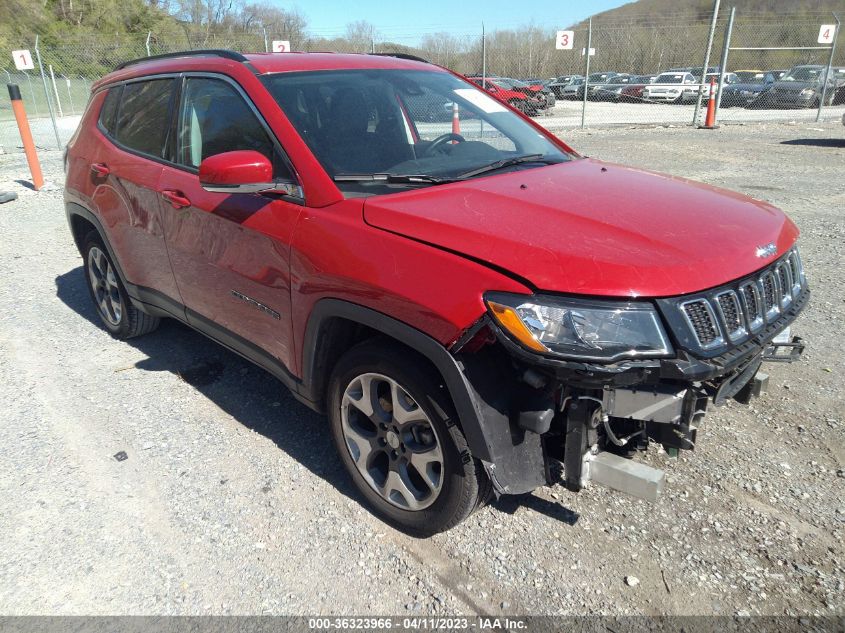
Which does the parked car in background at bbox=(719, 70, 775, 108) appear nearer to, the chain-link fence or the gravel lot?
the chain-link fence

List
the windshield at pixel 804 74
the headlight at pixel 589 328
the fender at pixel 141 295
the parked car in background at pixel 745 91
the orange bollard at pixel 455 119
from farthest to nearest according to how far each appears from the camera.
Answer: the parked car in background at pixel 745 91 → the windshield at pixel 804 74 → the fender at pixel 141 295 → the orange bollard at pixel 455 119 → the headlight at pixel 589 328

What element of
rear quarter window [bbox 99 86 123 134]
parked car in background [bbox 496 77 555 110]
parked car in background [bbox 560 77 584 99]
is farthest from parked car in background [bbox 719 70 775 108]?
rear quarter window [bbox 99 86 123 134]

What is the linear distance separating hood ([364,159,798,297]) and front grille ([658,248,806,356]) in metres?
0.04

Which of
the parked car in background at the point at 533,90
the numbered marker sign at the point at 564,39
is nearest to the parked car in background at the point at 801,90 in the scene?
the parked car in background at the point at 533,90

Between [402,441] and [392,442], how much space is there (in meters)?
0.06

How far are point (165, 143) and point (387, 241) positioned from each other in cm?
197

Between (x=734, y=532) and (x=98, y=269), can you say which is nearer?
(x=734, y=532)

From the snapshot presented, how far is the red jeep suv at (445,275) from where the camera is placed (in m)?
2.08

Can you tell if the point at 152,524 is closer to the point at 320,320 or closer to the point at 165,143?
the point at 320,320

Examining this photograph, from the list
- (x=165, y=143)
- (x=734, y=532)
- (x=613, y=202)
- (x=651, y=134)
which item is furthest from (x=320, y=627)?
(x=651, y=134)

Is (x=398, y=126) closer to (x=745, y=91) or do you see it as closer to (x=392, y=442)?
(x=392, y=442)

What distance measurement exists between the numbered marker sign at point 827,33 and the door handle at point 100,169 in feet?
62.3

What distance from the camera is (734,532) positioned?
2678mm

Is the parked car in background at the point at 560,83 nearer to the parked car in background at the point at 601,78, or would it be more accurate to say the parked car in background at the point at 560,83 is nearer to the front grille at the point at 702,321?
the parked car in background at the point at 601,78
